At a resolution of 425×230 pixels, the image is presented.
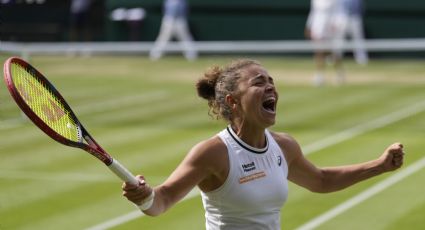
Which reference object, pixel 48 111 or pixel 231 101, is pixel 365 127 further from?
pixel 48 111

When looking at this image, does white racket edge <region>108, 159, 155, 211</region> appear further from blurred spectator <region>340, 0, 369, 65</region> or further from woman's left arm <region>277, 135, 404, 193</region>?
blurred spectator <region>340, 0, 369, 65</region>

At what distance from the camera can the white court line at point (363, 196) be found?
10.9 metres

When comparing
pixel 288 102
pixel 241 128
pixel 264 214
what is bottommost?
pixel 288 102

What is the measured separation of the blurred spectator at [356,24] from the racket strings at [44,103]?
74.3ft

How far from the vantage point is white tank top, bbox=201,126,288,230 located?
19.8ft

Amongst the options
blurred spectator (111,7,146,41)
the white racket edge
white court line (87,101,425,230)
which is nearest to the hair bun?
the white racket edge

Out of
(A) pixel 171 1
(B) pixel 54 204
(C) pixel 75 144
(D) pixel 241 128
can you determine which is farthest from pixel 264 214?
(A) pixel 171 1

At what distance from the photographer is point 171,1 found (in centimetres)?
3108

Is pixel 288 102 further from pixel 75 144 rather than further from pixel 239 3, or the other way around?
pixel 75 144

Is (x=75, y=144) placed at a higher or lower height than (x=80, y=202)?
higher

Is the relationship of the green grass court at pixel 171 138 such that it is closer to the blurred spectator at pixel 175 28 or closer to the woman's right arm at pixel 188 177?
the blurred spectator at pixel 175 28

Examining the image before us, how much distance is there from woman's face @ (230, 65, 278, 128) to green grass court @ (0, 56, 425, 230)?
14.8ft

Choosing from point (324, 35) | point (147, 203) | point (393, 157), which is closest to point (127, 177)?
point (147, 203)

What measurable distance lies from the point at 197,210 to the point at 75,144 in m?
5.89
